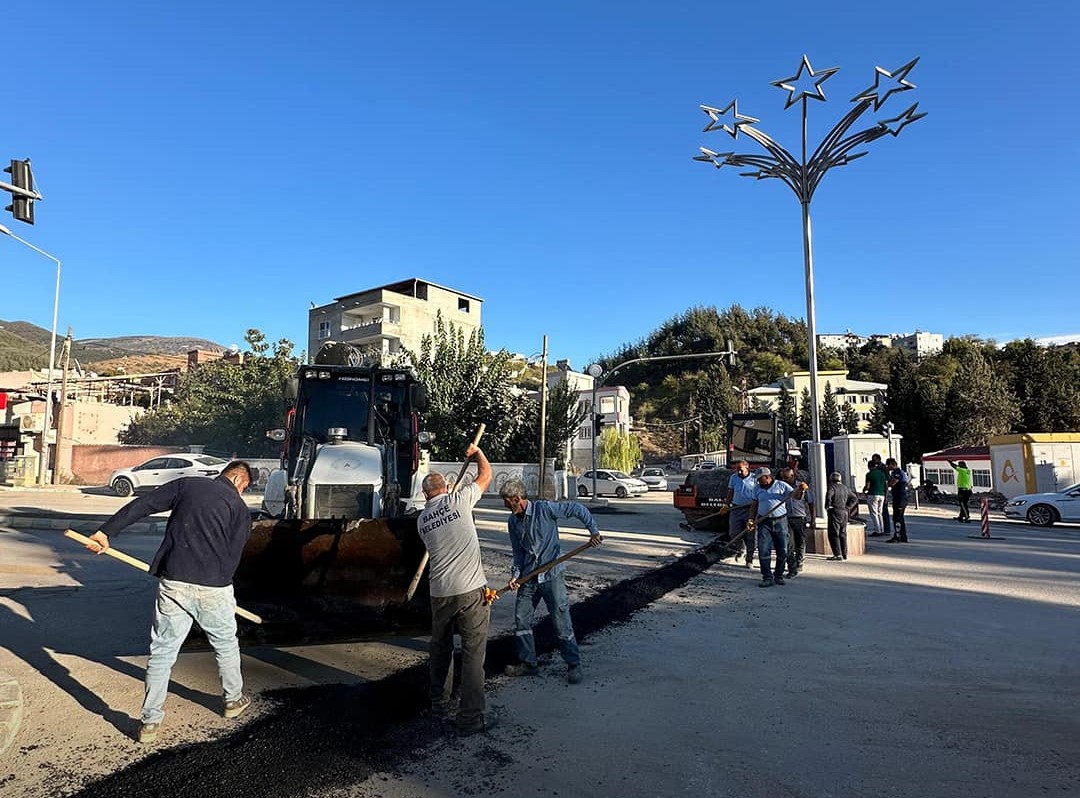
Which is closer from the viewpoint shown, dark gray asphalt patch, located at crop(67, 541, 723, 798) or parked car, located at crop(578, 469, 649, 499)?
dark gray asphalt patch, located at crop(67, 541, 723, 798)

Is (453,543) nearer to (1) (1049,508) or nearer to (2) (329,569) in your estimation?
(2) (329,569)

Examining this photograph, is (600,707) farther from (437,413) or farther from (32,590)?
(437,413)

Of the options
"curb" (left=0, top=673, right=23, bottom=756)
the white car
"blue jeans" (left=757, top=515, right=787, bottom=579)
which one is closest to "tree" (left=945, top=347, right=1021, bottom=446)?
the white car

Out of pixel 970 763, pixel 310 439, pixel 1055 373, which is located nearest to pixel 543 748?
pixel 970 763

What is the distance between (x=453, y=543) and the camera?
4590mm

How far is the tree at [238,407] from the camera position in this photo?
34406mm

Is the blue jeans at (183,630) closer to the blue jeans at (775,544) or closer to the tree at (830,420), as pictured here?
the blue jeans at (775,544)

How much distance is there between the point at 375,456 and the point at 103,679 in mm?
3404

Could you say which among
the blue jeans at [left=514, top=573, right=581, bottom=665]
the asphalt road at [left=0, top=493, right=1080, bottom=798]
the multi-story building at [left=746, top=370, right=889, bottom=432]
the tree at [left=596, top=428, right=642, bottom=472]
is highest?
the multi-story building at [left=746, top=370, right=889, bottom=432]

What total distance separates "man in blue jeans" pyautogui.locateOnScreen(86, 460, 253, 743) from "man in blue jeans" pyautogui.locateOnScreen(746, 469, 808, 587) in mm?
7137

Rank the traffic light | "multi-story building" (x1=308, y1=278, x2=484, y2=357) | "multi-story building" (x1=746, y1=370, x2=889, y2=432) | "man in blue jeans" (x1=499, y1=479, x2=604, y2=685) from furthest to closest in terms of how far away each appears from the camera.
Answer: "multi-story building" (x1=746, y1=370, x2=889, y2=432) → "multi-story building" (x1=308, y1=278, x2=484, y2=357) → the traffic light → "man in blue jeans" (x1=499, y1=479, x2=604, y2=685)

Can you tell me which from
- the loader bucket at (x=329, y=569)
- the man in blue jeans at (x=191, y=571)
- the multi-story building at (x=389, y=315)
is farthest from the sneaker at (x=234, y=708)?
the multi-story building at (x=389, y=315)

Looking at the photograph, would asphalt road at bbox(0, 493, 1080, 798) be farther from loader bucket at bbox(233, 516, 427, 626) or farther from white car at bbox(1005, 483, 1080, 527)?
white car at bbox(1005, 483, 1080, 527)

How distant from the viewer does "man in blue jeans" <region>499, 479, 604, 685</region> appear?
5.32m
